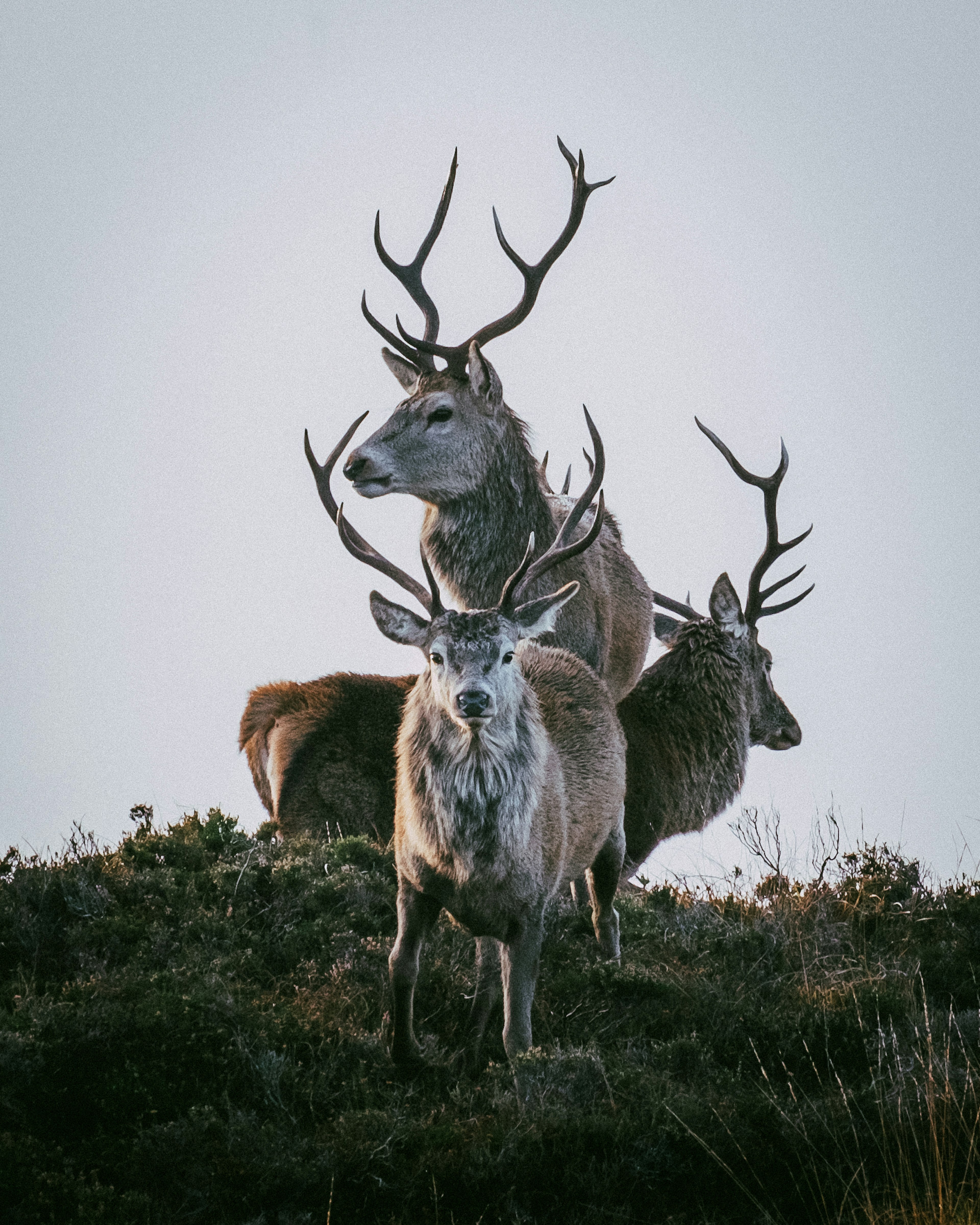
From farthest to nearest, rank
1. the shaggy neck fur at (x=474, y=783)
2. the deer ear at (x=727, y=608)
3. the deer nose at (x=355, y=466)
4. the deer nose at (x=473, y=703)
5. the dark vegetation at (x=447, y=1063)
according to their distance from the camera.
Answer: the deer ear at (x=727, y=608)
the deer nose at (x=355, y=466)
the shaggy neck fur at (x=474, y=783)
the deer nose at (x=473, y=703)
the dark vegetation at (x=447, y=1063)

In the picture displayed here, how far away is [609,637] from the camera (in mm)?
8734

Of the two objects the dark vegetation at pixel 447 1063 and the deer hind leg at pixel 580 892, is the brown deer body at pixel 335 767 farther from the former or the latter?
the deer hind leg at pixel 580 892

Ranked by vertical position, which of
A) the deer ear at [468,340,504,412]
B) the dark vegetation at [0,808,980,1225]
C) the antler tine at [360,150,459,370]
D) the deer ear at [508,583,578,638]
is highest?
the antler tine at [360,150,459,370]

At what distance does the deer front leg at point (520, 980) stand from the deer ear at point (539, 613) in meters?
1.34

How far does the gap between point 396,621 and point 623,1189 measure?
8.65 ft

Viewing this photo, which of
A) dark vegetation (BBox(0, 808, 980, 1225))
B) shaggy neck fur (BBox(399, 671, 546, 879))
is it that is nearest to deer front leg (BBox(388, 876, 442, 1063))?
dark vegetation (BBox(0, 808, 980, 1225))

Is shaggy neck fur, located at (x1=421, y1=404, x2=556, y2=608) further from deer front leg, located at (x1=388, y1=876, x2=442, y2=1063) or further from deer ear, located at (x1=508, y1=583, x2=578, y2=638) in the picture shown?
deer front leg, located at (x1=388, y1=876, x2=442, y2=1063)

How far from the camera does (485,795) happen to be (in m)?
5.72

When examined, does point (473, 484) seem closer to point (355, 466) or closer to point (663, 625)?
point (355, 466)

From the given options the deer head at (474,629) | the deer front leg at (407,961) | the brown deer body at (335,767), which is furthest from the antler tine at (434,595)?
the brown deer body at (335,767)

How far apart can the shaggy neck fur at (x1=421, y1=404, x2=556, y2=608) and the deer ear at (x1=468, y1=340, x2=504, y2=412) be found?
122 millimetres

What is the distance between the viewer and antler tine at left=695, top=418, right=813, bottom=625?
366 inches

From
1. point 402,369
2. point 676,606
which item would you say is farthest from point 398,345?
point 676,606

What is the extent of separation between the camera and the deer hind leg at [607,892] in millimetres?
6961
